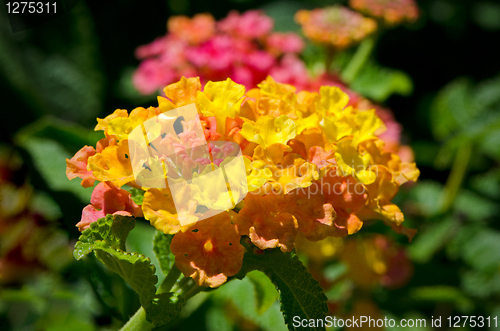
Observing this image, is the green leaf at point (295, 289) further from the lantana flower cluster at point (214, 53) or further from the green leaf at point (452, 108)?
the green leaf at point (452, 108)

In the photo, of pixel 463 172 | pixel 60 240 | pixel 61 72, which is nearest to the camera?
pixel 60 240

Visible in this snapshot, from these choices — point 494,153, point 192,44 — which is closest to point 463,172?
point 494,153

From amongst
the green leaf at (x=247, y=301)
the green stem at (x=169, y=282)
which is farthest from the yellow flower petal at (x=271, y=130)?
the green leaf at (x=247, y=301)

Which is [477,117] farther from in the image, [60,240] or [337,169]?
[60,240]

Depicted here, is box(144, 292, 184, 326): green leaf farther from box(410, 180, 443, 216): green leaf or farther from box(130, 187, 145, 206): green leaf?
box(410, 180, 443, 216): green leaf

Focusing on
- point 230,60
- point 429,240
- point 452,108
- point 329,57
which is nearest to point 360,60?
point 329,57

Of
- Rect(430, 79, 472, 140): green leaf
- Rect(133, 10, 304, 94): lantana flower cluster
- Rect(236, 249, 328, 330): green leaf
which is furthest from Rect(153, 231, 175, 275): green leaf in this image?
Rect(430, 79, 472, 140): green leaf

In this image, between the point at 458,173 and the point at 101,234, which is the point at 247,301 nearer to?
the point at 101,234
